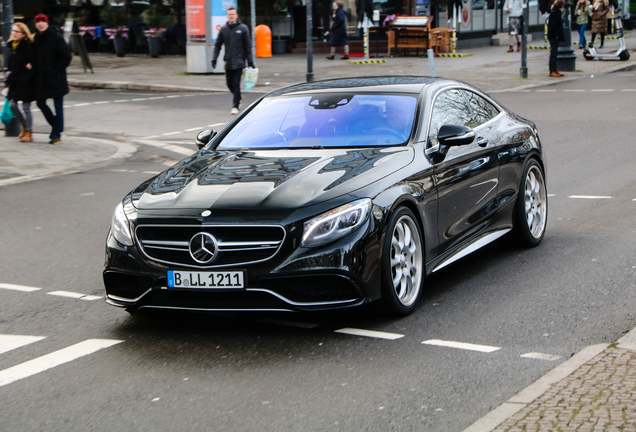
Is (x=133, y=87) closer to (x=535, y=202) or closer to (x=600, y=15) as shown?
(x=600, y=15)

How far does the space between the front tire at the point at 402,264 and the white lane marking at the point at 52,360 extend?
5.18ft

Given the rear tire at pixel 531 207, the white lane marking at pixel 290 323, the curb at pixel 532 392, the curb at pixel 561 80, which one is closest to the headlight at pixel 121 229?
the white lane marking at pixel 290 323

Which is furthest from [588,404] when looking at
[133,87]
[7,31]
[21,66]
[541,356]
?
[133,87]

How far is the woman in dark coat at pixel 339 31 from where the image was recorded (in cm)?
3131

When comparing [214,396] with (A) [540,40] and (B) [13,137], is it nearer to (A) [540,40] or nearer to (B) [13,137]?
(B) [13,137]

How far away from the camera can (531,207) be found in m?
7.43

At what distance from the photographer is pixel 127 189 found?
35.0 ft

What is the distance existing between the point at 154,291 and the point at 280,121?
191cm

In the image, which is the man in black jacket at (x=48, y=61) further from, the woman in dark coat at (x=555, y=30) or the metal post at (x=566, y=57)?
the metal post at (x=566, y=57)

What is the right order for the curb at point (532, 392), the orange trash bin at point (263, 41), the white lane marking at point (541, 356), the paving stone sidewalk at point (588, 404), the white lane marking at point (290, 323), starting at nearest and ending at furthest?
the paving stone sidewalk at point (588, 404), the curb at point (532, 392), the white lane marking at point (541, 356), the white lane marking at point (290, 323), the orange trash bin at point (263, 41)

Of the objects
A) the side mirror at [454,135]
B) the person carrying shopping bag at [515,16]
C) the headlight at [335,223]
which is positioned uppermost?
the person carrying shopping bag at [515,16]

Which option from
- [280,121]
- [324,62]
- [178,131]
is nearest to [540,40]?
[324,62]

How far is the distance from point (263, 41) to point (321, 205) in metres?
29.6

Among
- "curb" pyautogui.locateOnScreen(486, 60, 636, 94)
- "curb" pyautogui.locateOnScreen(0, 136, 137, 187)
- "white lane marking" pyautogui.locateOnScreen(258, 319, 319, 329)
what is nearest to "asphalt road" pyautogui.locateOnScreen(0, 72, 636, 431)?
"white lane marking" pyautogui.locateOnScreen(258, 319, 319, 329)
